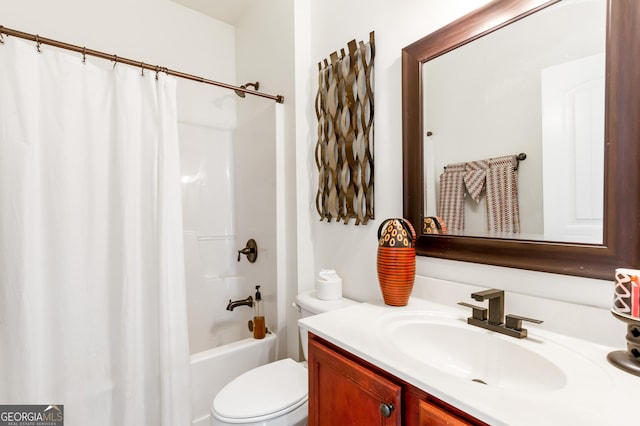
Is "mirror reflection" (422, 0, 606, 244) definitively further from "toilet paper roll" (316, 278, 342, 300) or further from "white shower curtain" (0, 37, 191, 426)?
"white shower curtain" (0, 37, 191, 426)

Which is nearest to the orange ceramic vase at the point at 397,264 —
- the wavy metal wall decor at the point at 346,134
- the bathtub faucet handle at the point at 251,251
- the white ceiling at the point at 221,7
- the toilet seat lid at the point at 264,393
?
the wavy metal wall decor at the point at 346,134

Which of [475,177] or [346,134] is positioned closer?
[475,177]

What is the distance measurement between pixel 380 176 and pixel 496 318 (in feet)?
2.42

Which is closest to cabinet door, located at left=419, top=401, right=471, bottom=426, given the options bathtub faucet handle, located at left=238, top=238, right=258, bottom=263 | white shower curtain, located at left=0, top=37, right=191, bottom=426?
white shower curtain, located at left=0, top=37, right=191, bottom=426

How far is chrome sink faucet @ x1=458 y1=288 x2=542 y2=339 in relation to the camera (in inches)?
33.4

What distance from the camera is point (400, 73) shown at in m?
1.31

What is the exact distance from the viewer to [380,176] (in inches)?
55.5

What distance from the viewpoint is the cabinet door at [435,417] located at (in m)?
0.59

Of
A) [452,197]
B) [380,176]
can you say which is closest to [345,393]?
[452,197]

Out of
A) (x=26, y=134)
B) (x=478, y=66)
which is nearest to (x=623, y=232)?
(x=478, y=66)

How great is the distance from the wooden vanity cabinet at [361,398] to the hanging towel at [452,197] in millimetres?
629

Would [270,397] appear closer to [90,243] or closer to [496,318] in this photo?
[496,318]

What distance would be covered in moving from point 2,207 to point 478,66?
1855 mm

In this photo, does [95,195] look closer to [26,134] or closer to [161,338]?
[26,134]
